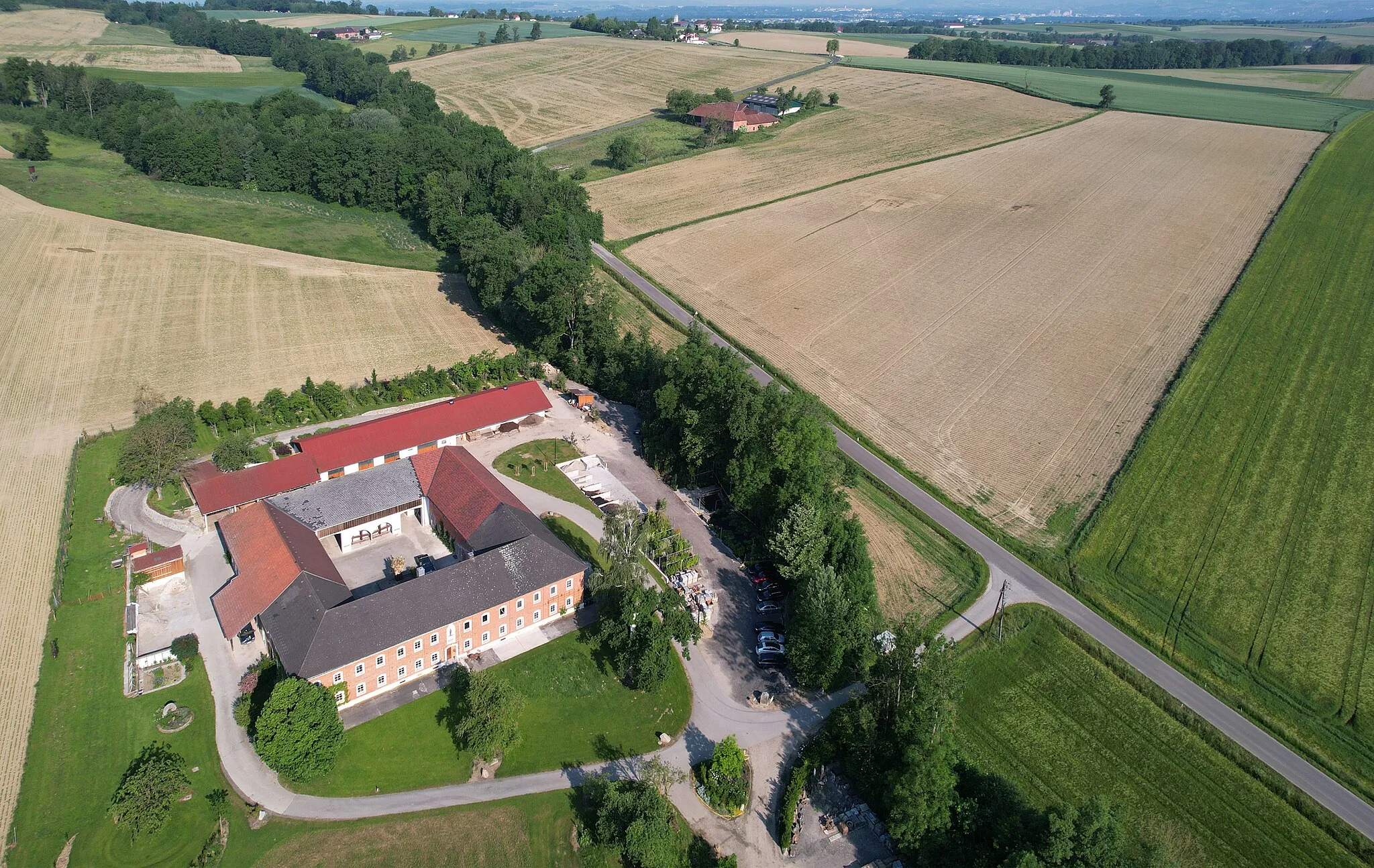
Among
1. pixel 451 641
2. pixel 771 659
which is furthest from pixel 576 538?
pixel 771 659

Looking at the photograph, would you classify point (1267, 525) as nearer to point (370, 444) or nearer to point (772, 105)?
point (370, 444)

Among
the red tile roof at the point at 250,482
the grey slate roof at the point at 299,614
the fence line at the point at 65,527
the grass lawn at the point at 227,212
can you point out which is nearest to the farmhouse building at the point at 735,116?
the grass lawn at the point at 227,212

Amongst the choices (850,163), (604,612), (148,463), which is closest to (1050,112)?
(850,163)

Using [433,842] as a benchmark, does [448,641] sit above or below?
above

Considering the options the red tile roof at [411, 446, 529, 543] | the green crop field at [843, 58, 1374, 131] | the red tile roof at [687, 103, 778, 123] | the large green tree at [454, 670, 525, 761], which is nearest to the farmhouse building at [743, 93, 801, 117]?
the red tile roof at [687, 103, 778, 123]

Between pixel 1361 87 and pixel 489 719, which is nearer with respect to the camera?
pixel 489 719

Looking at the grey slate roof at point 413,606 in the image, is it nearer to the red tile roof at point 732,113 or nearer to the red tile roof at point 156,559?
the red tile roof at point 156,559
